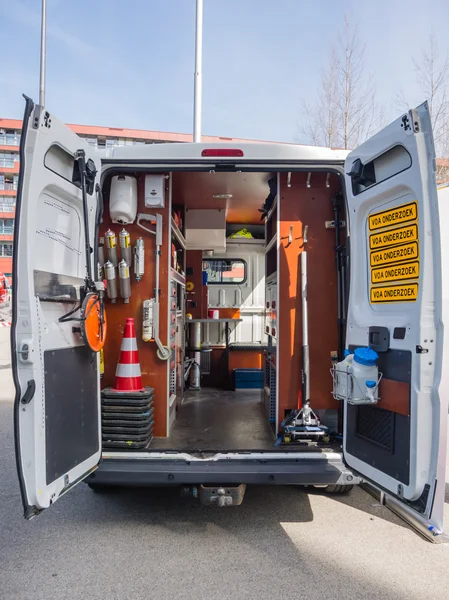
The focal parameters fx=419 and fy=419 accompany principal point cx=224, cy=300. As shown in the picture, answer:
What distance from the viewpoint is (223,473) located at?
2.83m

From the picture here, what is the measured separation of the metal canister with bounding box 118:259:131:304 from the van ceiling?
1074 mm

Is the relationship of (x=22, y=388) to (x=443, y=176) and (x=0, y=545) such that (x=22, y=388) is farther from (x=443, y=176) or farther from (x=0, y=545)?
(x=443, y=176)

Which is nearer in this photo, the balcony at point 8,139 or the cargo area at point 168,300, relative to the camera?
the cargo area at point 168,300

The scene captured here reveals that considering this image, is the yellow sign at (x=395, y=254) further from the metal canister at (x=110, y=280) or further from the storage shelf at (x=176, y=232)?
the storage shelf at (x=176, y=232)

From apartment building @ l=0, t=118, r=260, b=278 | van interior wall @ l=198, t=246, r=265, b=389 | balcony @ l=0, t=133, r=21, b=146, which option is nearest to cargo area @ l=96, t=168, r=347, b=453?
van interior wall @ l=198, t=246, r=265, b=389

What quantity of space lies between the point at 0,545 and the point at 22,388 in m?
1.62

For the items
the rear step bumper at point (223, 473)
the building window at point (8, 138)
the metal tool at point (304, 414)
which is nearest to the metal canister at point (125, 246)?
the metal tool at point (304, 414)

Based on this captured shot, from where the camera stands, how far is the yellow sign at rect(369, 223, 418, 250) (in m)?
2.32

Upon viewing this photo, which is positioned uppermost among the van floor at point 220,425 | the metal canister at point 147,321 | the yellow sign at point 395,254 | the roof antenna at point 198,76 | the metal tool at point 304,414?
the roof antenna at point 198,76

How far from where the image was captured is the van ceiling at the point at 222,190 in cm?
423

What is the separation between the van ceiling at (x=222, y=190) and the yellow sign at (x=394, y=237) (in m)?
1.67

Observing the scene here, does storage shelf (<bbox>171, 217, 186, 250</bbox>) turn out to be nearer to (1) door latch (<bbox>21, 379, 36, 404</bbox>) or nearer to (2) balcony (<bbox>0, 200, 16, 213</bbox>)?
(1) door latch (<bbox>21, 379, 36, 404</bbox>)

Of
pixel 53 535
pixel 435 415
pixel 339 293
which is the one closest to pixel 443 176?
pixel 339 293

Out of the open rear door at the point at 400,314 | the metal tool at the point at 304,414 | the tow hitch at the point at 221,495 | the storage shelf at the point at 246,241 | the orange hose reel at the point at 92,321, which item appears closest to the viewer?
the open rear door at the point at 400,314
